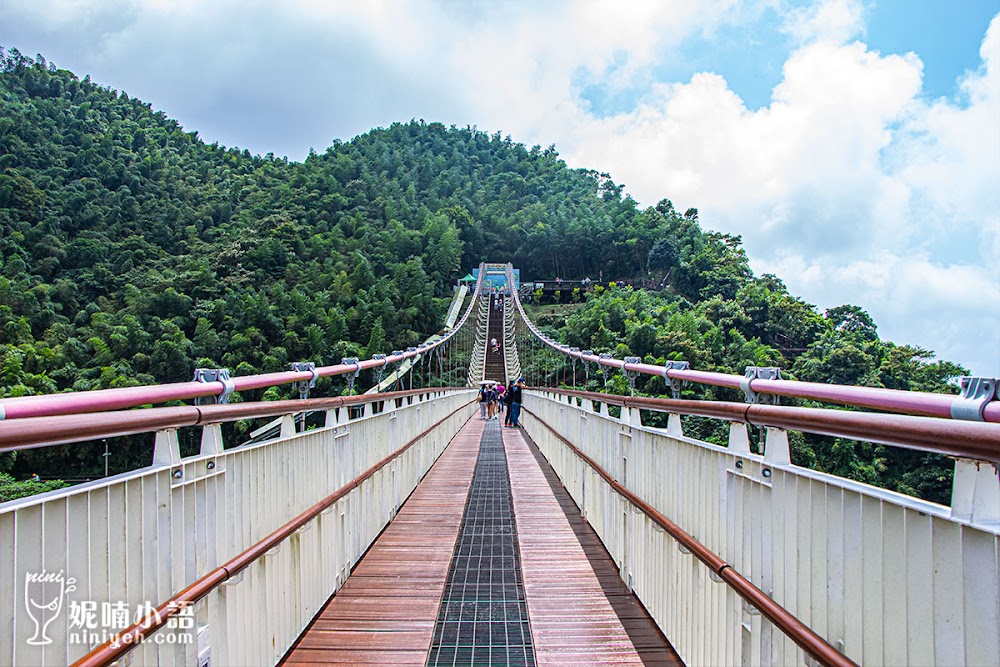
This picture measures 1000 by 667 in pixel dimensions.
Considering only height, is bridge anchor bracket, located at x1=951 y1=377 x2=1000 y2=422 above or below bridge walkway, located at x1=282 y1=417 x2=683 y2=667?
above

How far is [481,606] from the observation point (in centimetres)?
344

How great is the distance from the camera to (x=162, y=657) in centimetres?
169

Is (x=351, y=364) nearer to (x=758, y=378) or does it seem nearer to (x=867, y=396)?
(x=758, y=378)

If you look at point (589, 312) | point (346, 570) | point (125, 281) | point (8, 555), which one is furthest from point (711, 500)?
point (125, 281)

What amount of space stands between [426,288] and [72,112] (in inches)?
2167

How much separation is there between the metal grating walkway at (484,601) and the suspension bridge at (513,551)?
17mm

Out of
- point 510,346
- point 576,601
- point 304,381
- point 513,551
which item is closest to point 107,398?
point 304,381

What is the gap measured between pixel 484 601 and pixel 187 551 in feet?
6.58

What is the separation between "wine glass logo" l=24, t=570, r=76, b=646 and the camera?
1255 millimetres

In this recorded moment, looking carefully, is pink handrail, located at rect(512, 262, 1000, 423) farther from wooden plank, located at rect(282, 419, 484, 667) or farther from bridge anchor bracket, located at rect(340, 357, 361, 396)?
bridge anchor bracket, located at rect(340, 357, 361, 396)

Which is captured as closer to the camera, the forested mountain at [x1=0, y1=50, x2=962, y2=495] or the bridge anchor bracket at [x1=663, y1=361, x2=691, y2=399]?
the bridge anchor bracket at [x1=663, y1=361, x2=691, y2=399]

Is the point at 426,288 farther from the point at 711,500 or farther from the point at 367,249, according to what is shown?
the point at 711,500

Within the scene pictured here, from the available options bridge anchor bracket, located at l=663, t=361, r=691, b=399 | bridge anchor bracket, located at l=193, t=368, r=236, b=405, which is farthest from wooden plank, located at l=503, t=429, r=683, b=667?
bridge anchor bracket, located at l=193, t=368, r=236, b=405

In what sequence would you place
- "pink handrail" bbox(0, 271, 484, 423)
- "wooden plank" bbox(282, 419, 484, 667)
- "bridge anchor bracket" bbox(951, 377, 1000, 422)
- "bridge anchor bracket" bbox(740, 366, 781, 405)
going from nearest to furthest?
"bridge anchor bracket" bbox(951, 377, 1000, 422), "pink handrail" bbox(0, 271, 484, 423), "bridge anchor bracket" bbox(740, 366, 781, 405), "wooden plank" bbox(282, 419, 484, 667)
